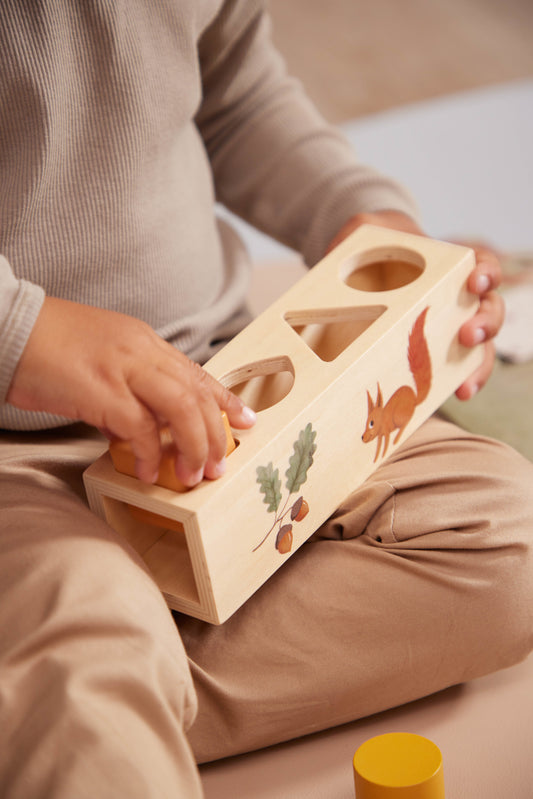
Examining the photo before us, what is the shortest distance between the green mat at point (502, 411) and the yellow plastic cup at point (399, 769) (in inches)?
14.5

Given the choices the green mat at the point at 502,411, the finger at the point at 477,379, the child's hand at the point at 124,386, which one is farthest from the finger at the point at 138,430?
the green mat at the point at 502,411

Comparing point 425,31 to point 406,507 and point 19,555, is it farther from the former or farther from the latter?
point 19,555

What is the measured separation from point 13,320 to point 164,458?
11 cm

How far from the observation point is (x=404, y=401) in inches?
25.1

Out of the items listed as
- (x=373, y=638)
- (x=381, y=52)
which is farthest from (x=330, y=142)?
(x=381, y=52)

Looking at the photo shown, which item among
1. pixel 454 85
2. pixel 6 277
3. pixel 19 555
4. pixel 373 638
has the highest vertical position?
pixel 6 277

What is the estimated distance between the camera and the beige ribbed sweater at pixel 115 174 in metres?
0.58

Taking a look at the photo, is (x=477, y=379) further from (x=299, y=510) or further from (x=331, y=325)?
(x=299, y=510)

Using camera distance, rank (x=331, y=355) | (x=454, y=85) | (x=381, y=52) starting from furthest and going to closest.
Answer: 1. (x=381, y=52)
2. (x=454, y=85)
3. (x=331, y=355)

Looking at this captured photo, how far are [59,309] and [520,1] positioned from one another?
246 centimetres

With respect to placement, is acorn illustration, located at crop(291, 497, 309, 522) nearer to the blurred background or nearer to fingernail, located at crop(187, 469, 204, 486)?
fingernail, located at crop(187, 469, 204, 486)

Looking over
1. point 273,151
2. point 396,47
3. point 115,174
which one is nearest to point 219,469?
point 115,174

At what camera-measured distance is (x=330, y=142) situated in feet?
2.81

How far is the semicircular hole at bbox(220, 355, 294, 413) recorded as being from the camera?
1.93 ft
